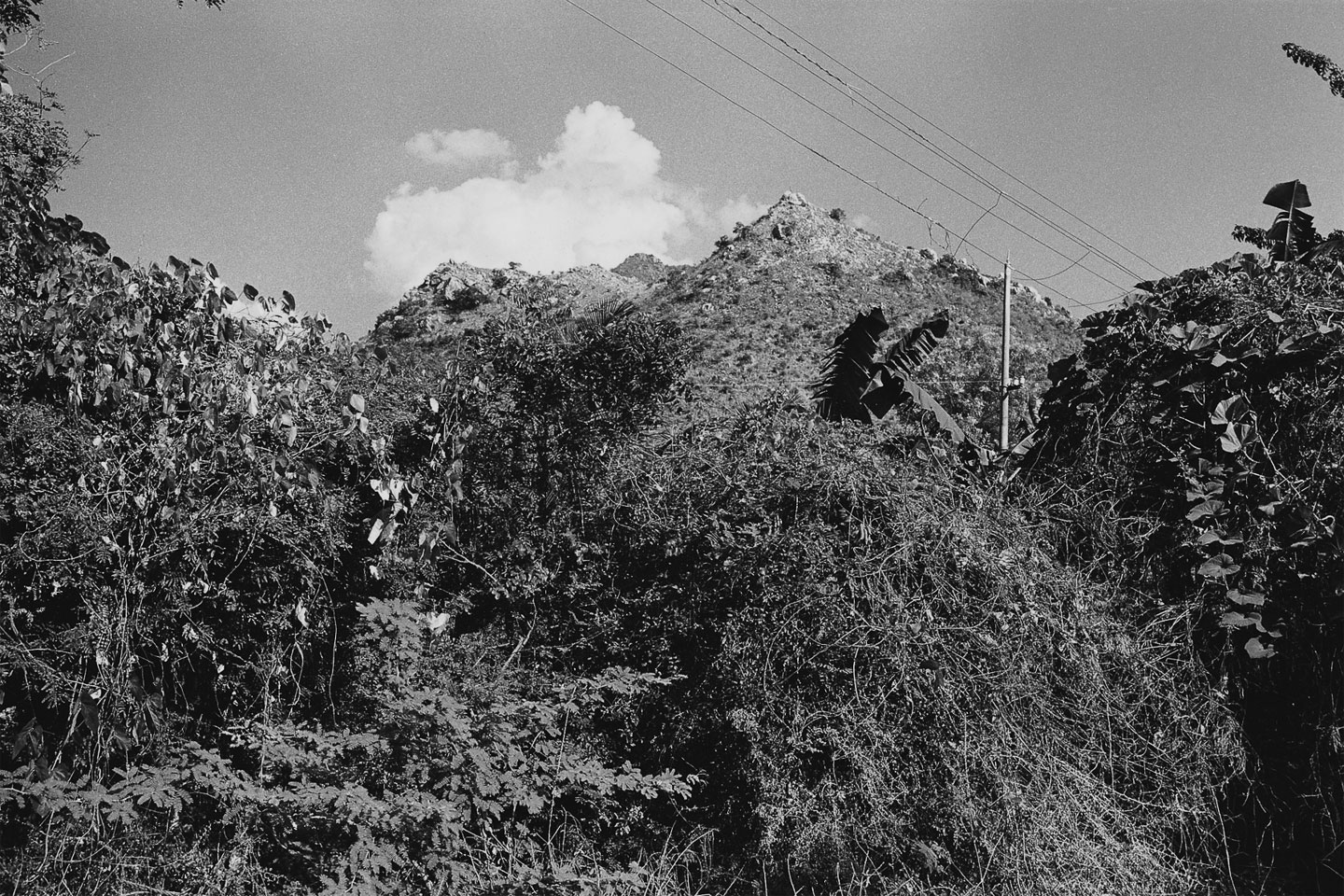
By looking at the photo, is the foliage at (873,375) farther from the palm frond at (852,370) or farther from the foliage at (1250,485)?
the foliage at (1250,485)

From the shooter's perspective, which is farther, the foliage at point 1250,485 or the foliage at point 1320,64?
the foliage at point 1320,64

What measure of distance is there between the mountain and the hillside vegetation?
15.3m

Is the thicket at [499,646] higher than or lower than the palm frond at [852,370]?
lower

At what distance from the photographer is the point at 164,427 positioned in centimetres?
489

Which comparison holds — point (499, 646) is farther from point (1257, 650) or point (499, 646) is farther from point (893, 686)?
point (1257, 650)

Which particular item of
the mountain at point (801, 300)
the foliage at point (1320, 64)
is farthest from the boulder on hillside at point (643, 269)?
the foliage at point (1320, 64)

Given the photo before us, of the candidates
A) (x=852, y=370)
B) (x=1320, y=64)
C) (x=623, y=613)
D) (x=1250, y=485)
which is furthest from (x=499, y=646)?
(x=1320, y=64)

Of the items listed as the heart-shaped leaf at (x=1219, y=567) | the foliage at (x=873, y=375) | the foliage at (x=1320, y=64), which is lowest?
the heart-shaped leaf at (x=1219, y=567)

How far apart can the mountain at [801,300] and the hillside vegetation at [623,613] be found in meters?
15.3

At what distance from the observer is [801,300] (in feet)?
124

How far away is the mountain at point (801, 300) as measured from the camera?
2711cm

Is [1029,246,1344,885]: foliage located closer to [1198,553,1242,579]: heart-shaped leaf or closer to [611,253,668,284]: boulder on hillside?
[1198,553,1242,579]: heart-shaped leaf

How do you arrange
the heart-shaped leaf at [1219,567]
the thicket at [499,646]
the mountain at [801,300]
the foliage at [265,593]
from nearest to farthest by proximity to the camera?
1. the foliage at [265,593]
2. the thicket at [499,646]
3. the heart-shaped leaf at [1219,567]
4. the mountain at [801,300]

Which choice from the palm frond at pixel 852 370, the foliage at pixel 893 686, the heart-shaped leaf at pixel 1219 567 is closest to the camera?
the foliage at pixel 893 686
